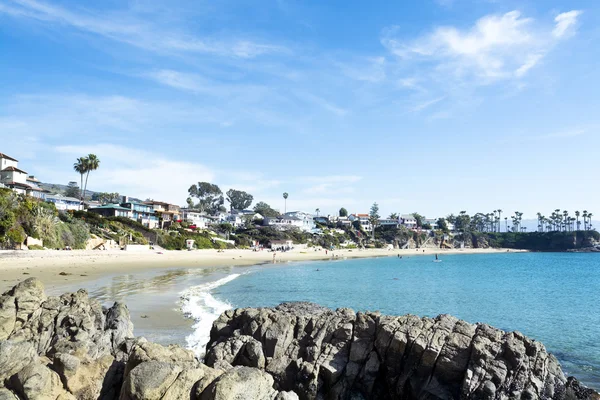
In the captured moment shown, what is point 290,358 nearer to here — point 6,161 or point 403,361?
point 403,361

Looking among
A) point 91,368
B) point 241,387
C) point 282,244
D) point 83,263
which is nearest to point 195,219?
point 282,244

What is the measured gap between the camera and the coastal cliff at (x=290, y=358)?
904 centimetres

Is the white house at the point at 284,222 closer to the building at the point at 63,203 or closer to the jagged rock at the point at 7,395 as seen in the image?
the building at the point at 63,203

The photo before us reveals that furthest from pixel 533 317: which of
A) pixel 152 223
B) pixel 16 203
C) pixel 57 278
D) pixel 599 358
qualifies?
pixel 152 223

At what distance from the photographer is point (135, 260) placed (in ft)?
204

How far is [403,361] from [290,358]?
3.37 metres

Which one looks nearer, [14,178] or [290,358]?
[290,358]

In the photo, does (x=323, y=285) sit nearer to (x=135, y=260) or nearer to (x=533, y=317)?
(x=533, y=317)

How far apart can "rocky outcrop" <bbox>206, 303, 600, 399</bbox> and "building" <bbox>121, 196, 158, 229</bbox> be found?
87.7 m

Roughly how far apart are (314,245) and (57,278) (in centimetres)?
10377

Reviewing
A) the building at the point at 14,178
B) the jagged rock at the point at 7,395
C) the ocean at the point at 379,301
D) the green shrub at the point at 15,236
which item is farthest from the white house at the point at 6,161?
the jagged rock at the point at 7,395

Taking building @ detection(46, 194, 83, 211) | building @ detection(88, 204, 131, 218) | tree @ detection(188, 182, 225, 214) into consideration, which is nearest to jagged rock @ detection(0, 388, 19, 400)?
building @ detection(46, 194, 83, 211)

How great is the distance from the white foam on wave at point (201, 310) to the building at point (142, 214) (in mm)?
61654

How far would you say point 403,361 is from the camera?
12.8 metres
